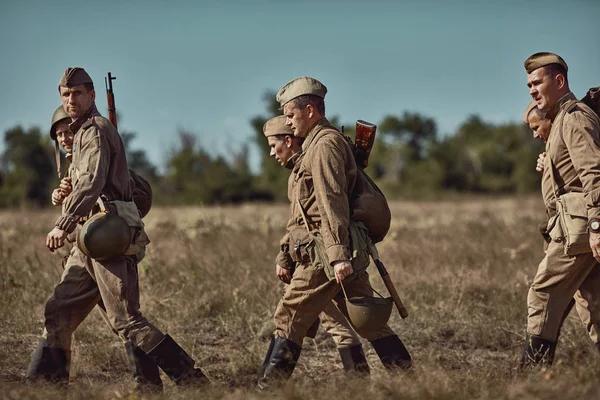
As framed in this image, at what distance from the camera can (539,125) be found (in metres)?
5.86

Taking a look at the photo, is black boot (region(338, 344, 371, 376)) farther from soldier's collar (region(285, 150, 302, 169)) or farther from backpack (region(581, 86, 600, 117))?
backpack (region(581, 86, 600, 117))

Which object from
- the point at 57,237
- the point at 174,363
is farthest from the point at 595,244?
the point at 57,237

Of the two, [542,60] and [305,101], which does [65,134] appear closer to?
[305,101]

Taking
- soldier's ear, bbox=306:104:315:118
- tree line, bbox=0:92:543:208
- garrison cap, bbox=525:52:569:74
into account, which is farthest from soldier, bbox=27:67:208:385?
tree line, bbox=0:92:543:208

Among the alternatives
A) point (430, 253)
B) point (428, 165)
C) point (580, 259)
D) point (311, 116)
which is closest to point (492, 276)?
point (430, 253)

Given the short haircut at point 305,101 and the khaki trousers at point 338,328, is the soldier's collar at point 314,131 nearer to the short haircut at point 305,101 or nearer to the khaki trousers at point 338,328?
the short haircut at point 305,101

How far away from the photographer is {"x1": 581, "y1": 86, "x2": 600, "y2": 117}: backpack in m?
5.64

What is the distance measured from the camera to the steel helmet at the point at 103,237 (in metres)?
5.08

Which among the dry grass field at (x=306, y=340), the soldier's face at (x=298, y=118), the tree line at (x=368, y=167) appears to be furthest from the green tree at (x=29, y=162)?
the soldier's face at (x=298, y=118)

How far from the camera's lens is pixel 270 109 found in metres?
48.2

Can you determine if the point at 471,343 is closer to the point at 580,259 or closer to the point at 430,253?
the point at 580,259

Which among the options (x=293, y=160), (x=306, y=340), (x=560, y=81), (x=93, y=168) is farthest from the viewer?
(x=306, y=340)

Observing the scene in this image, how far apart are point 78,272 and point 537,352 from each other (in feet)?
10.9

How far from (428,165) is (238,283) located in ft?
168
